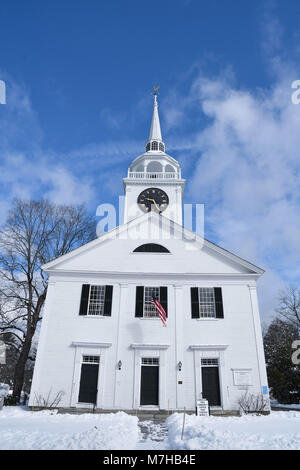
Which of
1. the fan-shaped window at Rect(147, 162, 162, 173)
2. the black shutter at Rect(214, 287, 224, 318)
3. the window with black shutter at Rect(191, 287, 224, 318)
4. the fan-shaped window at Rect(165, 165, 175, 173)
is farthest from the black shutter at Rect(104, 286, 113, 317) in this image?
the fan-shaped window at Rect(165, 165, 175, 173)

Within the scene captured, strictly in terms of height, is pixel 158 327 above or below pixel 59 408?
above

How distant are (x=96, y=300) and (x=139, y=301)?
2356mm

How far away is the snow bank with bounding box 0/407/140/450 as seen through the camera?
23.7ft

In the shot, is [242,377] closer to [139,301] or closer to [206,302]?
[206,302]

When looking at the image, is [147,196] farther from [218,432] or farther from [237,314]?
[218,432]

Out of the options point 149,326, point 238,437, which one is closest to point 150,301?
point 149,326

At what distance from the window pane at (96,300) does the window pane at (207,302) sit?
17.5ft

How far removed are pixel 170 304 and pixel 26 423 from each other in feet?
27.0

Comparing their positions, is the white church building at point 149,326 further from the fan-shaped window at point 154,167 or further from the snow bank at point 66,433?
the fan-shaped window at point 154,167

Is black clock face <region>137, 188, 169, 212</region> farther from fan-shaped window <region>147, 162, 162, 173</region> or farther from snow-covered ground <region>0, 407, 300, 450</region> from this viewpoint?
snow-covered ground <region>0, 407, 300, 450</region>

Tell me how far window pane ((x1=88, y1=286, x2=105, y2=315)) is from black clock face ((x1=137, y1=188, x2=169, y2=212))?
1143 cm

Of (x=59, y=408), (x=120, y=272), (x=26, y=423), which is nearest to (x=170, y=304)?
(x=120, y=272)

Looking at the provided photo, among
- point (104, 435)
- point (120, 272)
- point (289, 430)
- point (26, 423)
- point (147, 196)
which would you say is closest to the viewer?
point (104, 435)

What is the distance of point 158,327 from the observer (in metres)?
15.3
